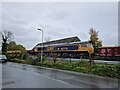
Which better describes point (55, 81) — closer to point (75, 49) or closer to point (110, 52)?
point (110, 52)

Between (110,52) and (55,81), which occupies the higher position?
(110,52)

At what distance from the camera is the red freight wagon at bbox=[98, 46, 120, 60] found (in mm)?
40697

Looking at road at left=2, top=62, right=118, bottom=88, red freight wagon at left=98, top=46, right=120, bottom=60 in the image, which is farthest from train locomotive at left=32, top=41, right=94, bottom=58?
road at left=2, top=62, right=118, bottom=88

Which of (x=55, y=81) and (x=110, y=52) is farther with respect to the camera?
(x=110, y=52)

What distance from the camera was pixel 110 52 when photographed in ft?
143

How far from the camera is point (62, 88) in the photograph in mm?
12438

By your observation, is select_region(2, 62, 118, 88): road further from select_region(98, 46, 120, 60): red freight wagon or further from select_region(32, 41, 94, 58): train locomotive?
select_region(32, 41, 94, 58): train locomotive

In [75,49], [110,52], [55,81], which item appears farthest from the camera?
[75,49]

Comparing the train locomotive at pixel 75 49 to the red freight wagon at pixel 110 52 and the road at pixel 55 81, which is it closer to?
the red freight wagon at pixel 110 52

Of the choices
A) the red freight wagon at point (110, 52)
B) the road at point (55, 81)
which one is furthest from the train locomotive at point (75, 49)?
the road at point (55, 81)

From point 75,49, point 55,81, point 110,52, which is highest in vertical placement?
point 75,49

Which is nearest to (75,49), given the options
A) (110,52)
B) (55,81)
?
(110,52)

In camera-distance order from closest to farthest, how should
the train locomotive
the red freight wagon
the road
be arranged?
the road → the red freight wagon → the train locomotive

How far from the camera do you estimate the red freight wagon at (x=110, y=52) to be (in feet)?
134
